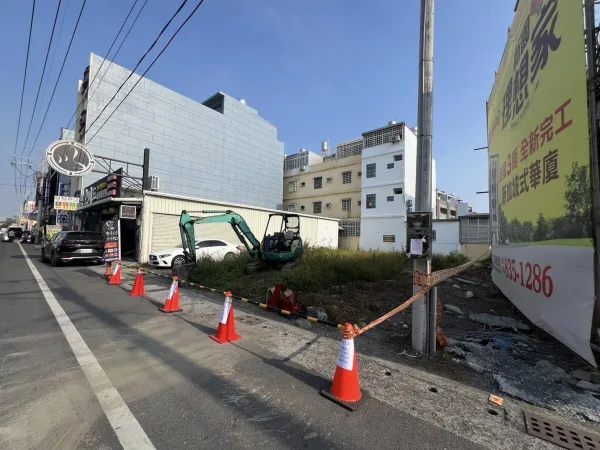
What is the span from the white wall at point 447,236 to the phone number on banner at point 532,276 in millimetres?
21681

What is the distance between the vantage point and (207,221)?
10.0 metres

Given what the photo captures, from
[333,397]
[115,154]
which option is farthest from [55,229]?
[333,397]

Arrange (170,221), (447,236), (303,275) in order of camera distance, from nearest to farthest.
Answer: (303,275)
(170,221)
(447,236)

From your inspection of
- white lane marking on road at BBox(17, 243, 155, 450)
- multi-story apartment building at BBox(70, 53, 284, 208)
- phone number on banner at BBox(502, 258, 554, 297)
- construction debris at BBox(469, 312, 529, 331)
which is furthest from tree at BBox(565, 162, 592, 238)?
multi-story apartment building at BBox(70, 53, 284, 208)

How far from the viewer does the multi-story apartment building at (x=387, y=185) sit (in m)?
29.2

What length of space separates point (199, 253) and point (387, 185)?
21.9 meters

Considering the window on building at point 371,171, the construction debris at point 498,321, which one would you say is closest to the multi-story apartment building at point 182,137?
the window on building at point 371,171

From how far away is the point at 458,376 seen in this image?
3623 mm

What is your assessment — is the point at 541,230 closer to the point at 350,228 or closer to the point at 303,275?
the point at 303,275

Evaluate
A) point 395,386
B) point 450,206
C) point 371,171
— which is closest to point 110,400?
point 395,386

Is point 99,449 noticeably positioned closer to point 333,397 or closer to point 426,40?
point 333,397

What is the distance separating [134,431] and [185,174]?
27353 mm

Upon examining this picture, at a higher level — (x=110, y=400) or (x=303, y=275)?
(x=303, y=275)

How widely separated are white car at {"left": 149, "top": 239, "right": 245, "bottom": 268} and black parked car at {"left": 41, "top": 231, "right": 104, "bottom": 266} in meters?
3.25
